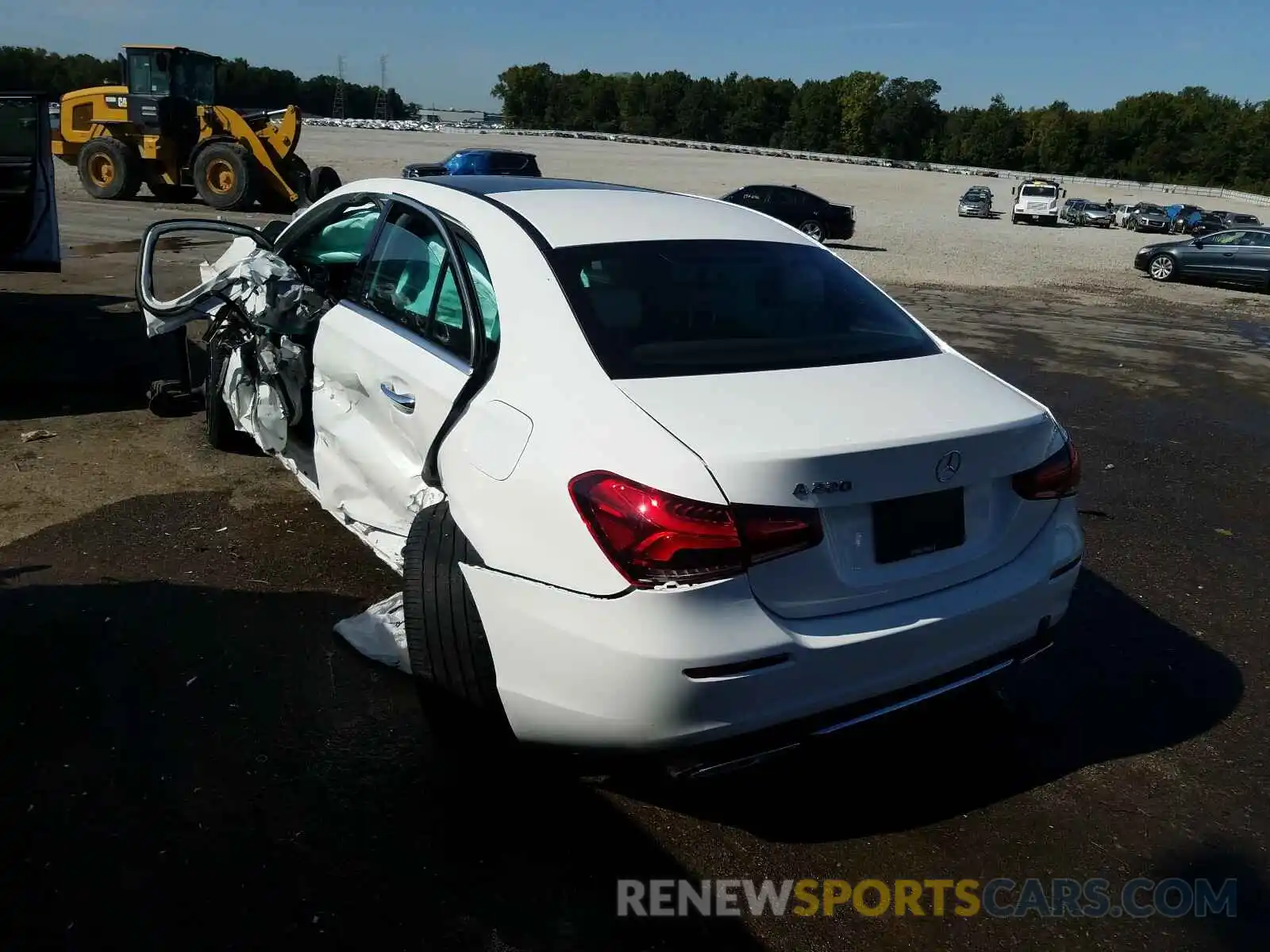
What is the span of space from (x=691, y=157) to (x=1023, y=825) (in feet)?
239

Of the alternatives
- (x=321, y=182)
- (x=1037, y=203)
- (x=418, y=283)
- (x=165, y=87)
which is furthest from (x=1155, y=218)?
(x=418, y=283)

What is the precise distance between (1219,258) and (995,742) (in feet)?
72.2

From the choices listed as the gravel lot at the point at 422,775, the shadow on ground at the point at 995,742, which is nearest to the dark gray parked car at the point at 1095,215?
the gravel lot at the point at 422,775

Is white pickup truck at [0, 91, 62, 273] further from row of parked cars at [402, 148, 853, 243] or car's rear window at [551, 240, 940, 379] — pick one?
row of parked cars at [402, 148, 853, 243]

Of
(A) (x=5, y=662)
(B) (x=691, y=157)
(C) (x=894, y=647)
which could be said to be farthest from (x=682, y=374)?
(B) (x=691, y=157)

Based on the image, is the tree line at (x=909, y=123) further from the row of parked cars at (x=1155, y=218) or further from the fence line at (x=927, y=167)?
the row of parked cars at (x=1155, y=218)

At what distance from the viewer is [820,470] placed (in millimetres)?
2447

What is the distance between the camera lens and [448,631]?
2840 millimetres

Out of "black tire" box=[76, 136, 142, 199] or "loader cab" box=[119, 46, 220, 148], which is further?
"black tire" box=[76, 136, 142, 199]

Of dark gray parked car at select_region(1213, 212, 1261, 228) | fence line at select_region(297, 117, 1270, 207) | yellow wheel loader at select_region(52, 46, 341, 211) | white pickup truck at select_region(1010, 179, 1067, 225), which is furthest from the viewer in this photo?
fence line at select_region(297, 117, 1270, 207)

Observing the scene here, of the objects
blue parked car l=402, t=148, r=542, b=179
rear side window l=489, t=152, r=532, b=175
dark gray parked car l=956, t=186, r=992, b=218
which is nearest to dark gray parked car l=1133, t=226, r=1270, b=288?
blue parked car l=402, t=148, r=542, b=179

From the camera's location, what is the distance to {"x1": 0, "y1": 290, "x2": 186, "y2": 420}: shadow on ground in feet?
22.2

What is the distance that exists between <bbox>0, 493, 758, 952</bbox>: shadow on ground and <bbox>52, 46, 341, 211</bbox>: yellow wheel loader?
1933 centimetres

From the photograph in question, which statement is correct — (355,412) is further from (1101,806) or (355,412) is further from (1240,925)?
(1240,925)
